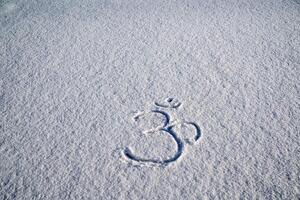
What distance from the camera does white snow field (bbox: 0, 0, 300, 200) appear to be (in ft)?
5.14

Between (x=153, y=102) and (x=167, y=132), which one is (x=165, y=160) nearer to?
(x=167, y=132)

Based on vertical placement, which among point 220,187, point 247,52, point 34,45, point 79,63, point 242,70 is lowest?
point 220,187

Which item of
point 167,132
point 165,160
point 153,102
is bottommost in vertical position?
point 165,160

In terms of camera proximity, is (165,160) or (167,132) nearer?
(165,160)

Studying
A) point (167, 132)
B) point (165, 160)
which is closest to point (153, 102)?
point (167, 132)

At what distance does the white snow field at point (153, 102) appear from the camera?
1566 millimetres

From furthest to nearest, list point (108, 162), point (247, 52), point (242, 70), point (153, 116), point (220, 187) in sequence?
point (247, 52) → point (242, 70) → point (153, 116) → point (108, 162) → point (220, 187)

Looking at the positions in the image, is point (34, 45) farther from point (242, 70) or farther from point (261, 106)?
point (261, 106)

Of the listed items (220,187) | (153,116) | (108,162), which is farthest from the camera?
(153,116)

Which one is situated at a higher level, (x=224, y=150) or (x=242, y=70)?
(x=242, y=70)

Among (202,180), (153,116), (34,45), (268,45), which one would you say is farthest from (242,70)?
(34,45)

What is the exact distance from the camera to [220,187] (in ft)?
4.95

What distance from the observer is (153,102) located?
2.03 meters

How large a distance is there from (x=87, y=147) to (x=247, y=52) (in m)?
1.45
